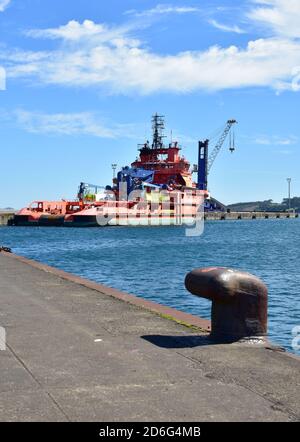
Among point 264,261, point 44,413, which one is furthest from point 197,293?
point 264,261

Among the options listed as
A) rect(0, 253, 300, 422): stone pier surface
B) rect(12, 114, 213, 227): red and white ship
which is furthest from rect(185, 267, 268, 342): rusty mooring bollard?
rect(12, 114, 213, 227): red and white ship

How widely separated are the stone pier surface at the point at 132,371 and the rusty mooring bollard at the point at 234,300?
20 centimetres

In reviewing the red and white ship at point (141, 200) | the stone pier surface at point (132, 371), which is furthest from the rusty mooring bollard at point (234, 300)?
the red and white ship at point (141, 200)

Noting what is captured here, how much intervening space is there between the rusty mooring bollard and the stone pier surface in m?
0.20

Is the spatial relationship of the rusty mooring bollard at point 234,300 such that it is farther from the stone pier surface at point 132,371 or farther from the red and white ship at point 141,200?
the red and white ship at point 141,200

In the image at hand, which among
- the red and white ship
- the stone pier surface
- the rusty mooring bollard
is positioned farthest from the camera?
the red and white ship

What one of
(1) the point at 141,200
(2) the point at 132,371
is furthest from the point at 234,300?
(1) the point at 141,200

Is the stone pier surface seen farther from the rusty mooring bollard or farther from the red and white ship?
the red and white ship

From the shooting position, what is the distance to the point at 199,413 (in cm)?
398

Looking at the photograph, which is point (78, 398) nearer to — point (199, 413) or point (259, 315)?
point (199, 413)

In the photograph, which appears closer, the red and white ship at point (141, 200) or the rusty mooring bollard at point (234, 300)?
the rusty mooring bollard at point (234, 300)

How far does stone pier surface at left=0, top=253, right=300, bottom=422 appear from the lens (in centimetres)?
405

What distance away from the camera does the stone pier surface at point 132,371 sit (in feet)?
13.3

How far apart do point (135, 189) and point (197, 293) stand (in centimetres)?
7319
